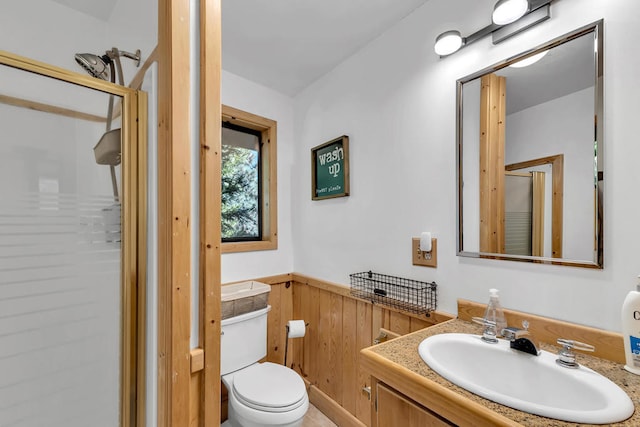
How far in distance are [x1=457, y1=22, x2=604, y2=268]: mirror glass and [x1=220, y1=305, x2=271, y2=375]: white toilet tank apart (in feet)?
4.31

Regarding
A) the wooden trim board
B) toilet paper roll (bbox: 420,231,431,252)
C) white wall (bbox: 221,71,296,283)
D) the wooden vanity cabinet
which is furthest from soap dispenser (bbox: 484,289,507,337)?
white wall (bbox: 221,71,296,283)

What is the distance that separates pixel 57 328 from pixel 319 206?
1.53 m

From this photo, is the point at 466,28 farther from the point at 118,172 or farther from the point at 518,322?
the point at 118,172

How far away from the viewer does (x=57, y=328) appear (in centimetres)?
110

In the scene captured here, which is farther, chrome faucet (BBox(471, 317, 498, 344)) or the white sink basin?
chrome faucet (BBox(471, 317, 498, 344))

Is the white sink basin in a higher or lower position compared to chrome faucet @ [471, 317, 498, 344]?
lower

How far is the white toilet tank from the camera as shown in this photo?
1729 millimetres

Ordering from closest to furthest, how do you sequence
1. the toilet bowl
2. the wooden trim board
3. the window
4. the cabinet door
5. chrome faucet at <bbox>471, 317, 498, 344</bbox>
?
1. the cabinet door
2. the wooden trim board
3. chrome faucet at <bbox>471, 317, 498, 344</bbox>
4. the toilet bowl
5. the window

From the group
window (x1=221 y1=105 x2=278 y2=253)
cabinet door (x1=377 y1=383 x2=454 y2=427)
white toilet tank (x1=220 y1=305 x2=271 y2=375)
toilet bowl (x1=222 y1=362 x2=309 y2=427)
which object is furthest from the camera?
window (x1=221 y1=105 x2=278 y2=253)

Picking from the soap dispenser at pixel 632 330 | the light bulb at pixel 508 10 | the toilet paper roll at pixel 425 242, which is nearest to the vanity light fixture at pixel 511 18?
the light bulb at pixel 508 10

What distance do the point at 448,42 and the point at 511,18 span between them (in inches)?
9.5

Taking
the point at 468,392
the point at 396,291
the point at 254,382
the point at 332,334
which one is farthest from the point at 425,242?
the point at 254,382

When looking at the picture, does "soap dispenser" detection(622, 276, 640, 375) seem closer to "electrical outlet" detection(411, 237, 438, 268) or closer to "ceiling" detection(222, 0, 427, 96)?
"electrical outlet" detection(411, 237, 438, 268)

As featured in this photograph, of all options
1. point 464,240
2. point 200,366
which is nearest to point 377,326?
point 464,240
